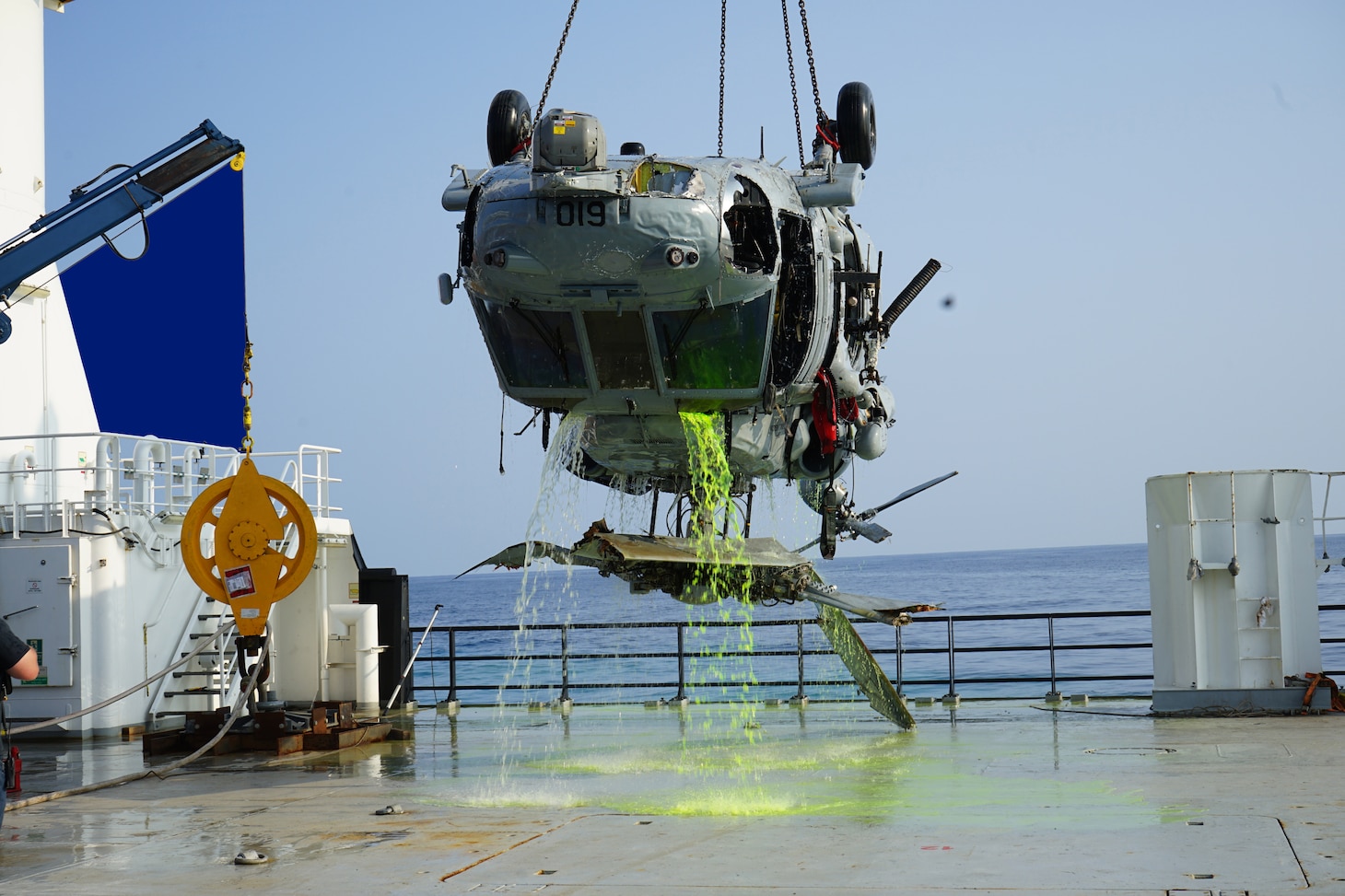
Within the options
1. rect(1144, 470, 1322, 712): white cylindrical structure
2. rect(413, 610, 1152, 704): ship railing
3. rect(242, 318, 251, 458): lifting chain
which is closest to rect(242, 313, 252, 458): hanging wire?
rect(242, 318, 251, 458): lifting chain

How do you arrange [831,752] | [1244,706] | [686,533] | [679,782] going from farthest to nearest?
[1244,706]
[831,752]
[686,533]
[679,782]

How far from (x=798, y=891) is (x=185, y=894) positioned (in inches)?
116

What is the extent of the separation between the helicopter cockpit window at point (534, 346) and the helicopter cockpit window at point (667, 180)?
1.08 meters

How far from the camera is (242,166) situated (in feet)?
59.5

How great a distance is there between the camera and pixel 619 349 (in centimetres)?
935

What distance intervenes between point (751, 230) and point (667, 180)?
697 millimetres

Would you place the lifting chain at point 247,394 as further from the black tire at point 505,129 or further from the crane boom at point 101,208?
the crane boom at point 101,208

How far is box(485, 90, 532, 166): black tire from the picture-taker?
10.8 meters

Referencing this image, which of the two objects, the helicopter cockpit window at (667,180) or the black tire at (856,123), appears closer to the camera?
the helicopter cockpit window at (667,180)

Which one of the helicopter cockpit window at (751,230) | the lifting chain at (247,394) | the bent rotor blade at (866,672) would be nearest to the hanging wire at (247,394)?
the lifting chain at (247,394)

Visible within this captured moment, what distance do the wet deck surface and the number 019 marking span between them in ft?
Result: 11.8

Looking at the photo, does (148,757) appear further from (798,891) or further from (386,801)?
(798,891)

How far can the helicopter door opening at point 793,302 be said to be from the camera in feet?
31.1

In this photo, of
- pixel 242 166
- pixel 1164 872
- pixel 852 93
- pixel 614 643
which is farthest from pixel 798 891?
pixel 614 643
